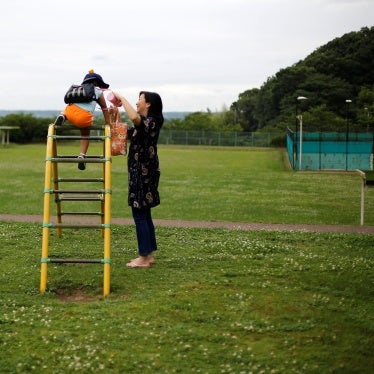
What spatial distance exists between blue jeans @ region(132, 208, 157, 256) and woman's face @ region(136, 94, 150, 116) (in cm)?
126

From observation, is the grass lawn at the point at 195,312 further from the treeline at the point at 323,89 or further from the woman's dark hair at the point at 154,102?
the treeline at the point at 323,89

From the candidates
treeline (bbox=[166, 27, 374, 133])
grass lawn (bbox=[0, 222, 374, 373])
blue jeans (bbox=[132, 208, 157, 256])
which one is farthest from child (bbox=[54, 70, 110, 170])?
treeline (bbox=[166, 27, 374, 133])

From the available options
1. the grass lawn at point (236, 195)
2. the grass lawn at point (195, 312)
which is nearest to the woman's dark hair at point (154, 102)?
the grass lawn at point (195, 312)

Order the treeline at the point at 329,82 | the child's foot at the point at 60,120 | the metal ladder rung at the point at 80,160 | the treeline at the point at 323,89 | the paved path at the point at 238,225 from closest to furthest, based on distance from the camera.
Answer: the metal ladder rung at the point at 80,160 → the child's foot at the point at 60,120 → the paved path at the point at 238,225 → the treeline at the point at 323,89 → the treeline at the point at 329,82

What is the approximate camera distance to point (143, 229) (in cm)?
830

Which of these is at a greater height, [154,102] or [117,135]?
[154,102]

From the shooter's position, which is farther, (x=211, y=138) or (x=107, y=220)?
(x=211, y=138)

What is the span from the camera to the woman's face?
8062mm

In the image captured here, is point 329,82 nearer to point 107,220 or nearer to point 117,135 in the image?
point 117,135

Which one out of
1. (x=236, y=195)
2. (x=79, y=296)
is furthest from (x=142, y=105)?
(x=236, y=195)

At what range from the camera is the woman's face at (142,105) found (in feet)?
26.5

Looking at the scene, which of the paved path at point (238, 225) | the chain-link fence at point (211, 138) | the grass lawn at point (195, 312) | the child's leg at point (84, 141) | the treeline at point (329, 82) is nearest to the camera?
the grass lawn at point (195, 312)

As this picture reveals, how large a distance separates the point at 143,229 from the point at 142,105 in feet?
5.30

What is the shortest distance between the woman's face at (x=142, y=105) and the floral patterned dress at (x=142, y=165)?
0.14 meters
